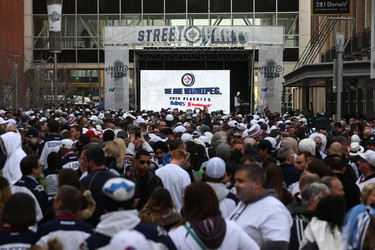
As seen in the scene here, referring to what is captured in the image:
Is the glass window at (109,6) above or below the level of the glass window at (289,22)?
above

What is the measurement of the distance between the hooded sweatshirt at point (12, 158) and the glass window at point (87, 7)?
54.1 m

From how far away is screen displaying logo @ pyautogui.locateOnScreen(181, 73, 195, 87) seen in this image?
49.5 m

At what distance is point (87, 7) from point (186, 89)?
1811cm

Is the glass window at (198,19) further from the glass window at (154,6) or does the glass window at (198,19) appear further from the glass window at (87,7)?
the glass window at (87,7)

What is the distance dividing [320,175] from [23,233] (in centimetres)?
390

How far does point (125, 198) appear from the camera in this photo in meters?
5.16

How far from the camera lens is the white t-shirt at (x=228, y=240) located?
19.6ft

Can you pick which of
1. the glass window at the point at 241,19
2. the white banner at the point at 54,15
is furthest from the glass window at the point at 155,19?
the white banner at the point at 54,15

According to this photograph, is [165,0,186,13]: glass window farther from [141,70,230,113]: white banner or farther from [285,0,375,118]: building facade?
[285,0,375,118]: building facade

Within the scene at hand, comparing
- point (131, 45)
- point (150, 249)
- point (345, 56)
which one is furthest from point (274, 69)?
point (150, 249)

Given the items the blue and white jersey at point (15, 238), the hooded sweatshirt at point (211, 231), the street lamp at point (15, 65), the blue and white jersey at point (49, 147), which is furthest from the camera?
the street lamp at point (15, 65)

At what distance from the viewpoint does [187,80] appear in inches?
1954

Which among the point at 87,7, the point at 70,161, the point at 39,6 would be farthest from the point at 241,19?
the point at 70,161

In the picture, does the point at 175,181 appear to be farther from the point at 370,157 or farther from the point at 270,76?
the point at 270,76
